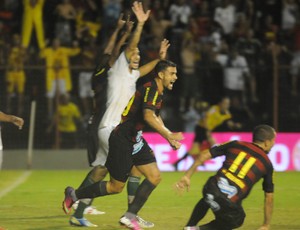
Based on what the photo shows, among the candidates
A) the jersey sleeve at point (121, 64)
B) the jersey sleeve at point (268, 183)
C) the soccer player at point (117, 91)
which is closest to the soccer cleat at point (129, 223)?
the soccer player at point (117, 91)

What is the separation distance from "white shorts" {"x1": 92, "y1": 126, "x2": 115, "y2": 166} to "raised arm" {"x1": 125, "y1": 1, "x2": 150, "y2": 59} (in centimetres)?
98

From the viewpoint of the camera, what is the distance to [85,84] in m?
20.2

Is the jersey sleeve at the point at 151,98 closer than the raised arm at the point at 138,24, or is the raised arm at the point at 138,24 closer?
the jersey sleeve at the point at 151,98

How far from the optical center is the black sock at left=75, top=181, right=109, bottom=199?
10.3 m

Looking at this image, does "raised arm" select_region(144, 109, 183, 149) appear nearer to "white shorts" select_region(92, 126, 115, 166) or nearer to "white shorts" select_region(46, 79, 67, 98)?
"white shorts" select_region(92, 126, 115, 166)

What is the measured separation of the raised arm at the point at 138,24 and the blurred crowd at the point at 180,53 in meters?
8.84

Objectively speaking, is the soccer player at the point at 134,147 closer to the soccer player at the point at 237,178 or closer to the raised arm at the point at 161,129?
the raised arm at the point at 161,129

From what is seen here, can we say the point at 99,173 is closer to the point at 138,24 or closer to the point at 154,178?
the point at 154,178

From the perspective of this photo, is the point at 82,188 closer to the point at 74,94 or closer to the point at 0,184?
the point at 0,184

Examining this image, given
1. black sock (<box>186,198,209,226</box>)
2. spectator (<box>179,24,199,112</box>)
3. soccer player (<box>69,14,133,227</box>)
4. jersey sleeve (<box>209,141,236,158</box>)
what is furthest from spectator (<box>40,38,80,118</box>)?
jersey sleeve (<box>209,141,236,158</box>)

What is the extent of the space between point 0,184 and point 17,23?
7.47 meters

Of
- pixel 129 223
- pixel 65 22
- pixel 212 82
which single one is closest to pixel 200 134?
pixel 212 82

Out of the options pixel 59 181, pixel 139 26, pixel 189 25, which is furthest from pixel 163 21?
pixel 139 26

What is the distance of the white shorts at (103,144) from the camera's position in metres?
11.5
